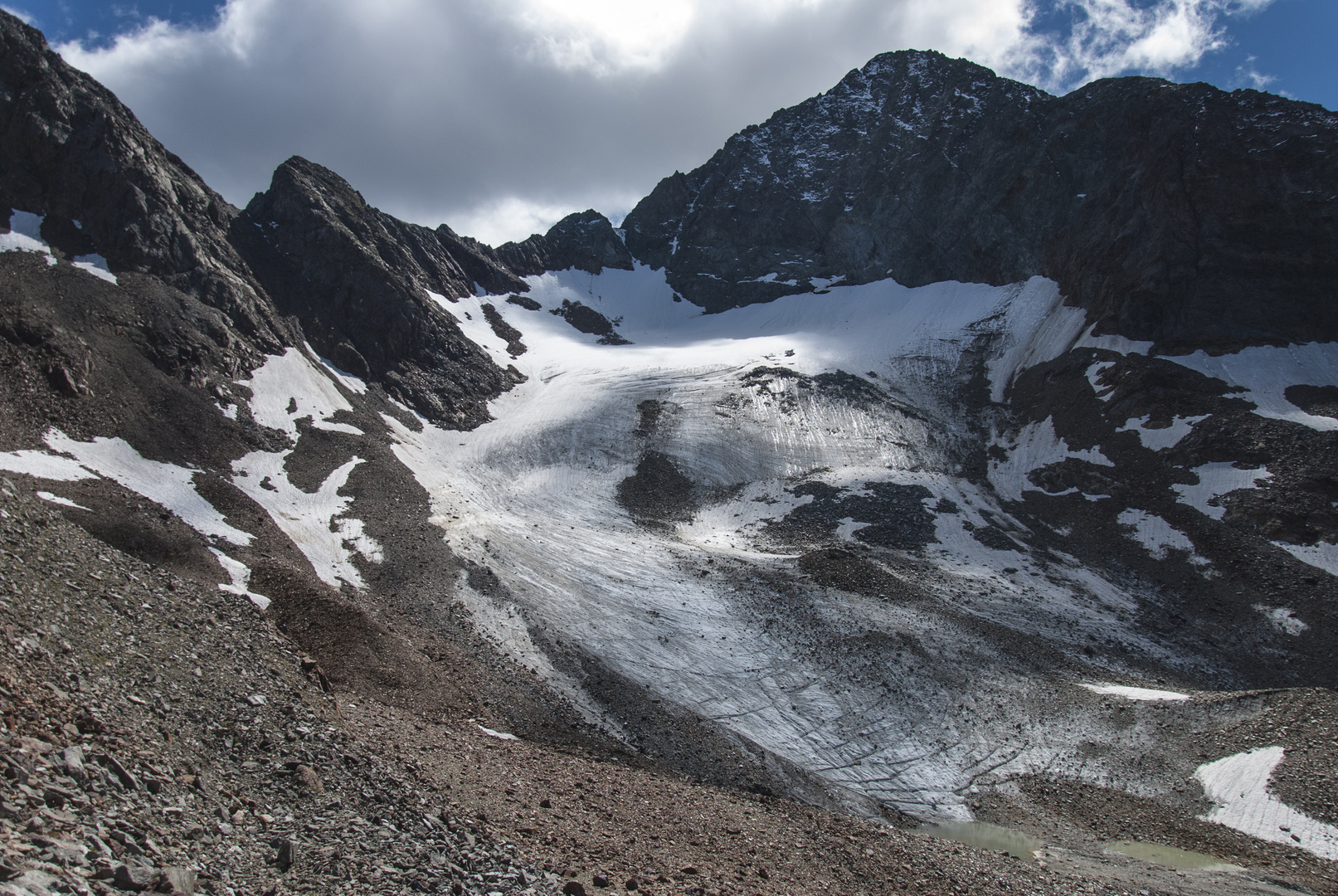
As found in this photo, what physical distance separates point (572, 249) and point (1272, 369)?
106m

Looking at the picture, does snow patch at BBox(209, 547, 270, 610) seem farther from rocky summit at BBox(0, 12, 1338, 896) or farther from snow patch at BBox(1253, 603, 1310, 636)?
snow patch at BBox(1253, 603, 1310, 636)

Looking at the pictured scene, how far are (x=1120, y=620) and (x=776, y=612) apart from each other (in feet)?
67.1

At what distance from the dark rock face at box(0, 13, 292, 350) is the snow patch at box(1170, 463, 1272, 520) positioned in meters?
71.5

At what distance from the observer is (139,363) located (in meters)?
41.6

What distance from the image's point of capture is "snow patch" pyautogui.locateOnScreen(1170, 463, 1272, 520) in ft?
154

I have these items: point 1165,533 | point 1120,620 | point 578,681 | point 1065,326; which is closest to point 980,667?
point 1120,620

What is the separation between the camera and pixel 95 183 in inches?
2039

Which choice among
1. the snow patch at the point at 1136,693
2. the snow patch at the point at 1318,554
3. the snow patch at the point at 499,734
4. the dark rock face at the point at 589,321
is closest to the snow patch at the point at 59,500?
the snow patch at the point at 499,734

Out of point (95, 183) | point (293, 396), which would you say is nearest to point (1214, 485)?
point (293, 396)

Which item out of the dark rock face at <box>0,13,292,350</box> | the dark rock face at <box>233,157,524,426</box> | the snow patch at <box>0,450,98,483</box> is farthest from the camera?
the dark rock face at <box>233,157,524,426</box>

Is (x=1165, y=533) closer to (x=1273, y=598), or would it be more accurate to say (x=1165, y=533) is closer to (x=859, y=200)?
(x=1273, y=598)

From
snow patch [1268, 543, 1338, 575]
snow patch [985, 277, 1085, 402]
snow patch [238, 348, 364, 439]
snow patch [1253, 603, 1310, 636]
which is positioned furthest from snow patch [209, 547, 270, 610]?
snow patch [985, 277, 1085, 402]

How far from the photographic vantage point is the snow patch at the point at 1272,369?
178ft

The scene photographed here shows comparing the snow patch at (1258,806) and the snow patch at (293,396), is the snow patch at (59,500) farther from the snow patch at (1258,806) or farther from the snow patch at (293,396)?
the snow patch at (1258,806)
